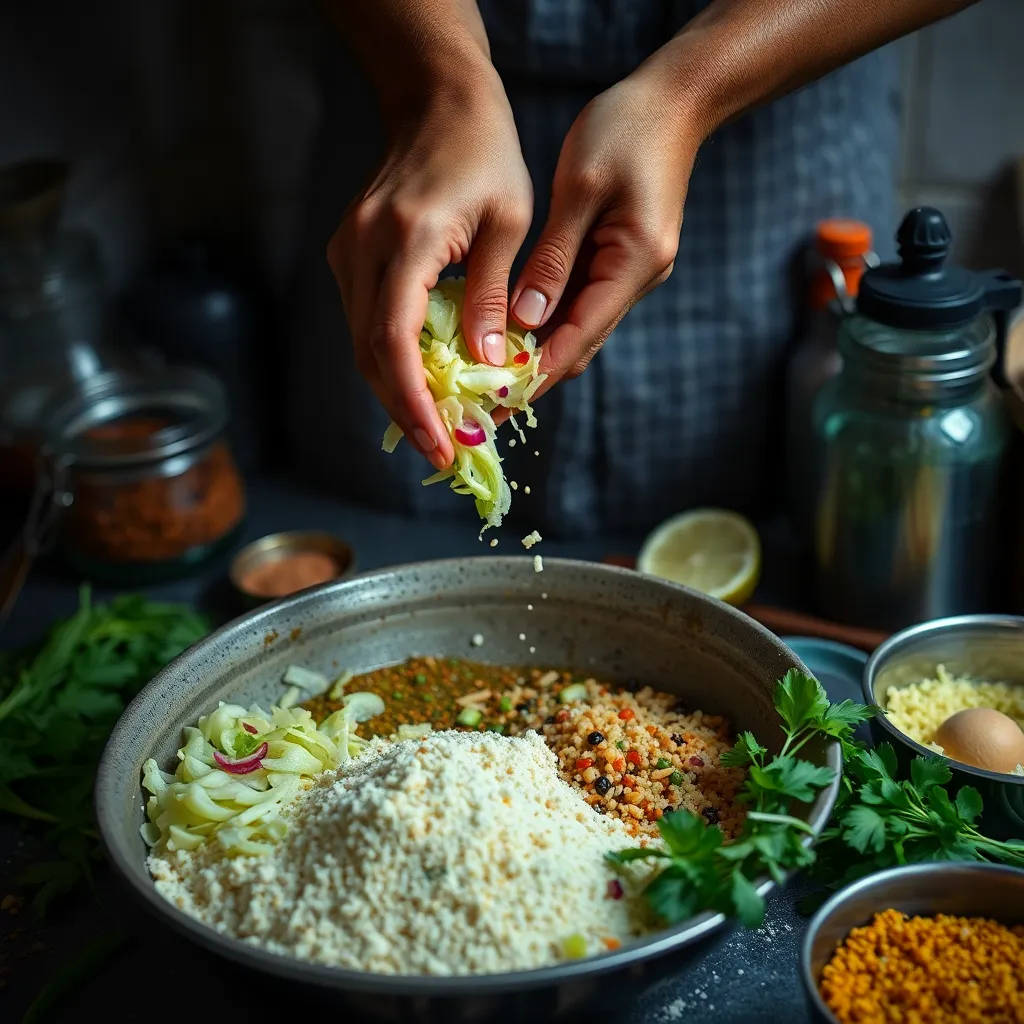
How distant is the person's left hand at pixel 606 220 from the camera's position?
1338 mm

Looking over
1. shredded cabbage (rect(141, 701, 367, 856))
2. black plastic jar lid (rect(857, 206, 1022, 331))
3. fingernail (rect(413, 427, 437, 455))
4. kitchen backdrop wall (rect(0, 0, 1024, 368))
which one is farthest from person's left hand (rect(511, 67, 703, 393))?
kitchen backdrop wall (rect(0, 0, 1024, 368))

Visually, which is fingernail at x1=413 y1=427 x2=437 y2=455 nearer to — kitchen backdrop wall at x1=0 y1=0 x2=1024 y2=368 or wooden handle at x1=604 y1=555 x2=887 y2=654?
wooden handle at x1=604 y1=555 x2=887 y2=654

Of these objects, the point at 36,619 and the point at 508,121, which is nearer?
the point at 508,121

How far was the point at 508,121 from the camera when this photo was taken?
1425mm

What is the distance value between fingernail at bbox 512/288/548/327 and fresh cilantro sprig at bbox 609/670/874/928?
483 millimetres

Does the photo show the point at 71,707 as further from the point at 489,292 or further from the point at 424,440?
the point at 489,292

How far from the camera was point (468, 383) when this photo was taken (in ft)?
4.35

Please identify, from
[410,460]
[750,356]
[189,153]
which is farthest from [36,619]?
[750,356]

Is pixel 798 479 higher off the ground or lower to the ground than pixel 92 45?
lower

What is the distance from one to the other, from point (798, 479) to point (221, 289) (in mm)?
1206

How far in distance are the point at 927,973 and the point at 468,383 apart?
2.44 feet

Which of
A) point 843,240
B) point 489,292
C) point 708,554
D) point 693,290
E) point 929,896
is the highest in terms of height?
point 489,292

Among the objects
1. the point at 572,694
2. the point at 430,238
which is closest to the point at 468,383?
the point at 430,238

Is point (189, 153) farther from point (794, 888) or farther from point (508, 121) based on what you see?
point (794, 888)
